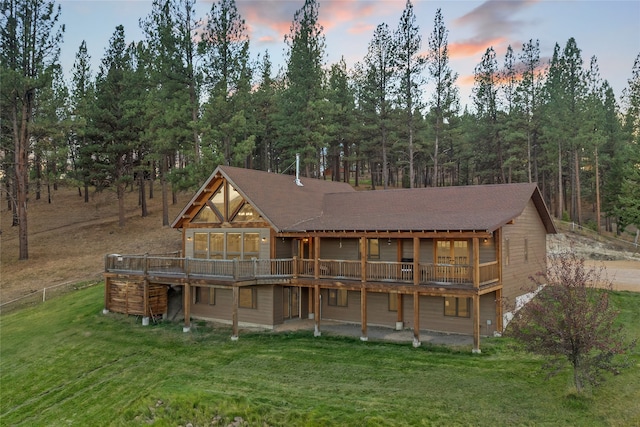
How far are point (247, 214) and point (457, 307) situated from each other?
10.9m

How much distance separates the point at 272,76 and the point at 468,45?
85.9ft

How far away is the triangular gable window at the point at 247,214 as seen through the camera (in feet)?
70.3

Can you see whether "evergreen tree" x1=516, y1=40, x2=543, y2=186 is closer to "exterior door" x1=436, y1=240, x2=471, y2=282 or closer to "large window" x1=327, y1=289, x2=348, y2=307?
"exterior door" x1=436, y1=240, x2=471, y2=282

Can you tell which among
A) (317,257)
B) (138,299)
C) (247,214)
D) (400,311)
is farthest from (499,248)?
(138,299)

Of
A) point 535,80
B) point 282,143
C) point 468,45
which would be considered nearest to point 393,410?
point 282,143

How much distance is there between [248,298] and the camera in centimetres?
2116

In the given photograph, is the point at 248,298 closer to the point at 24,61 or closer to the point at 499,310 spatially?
the point at 499,310

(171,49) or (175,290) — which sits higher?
(171,49)

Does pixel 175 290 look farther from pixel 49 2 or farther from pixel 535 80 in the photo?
pixel 535 80

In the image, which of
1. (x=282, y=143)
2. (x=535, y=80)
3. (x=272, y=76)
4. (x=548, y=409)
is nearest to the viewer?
(x=548, y=409)

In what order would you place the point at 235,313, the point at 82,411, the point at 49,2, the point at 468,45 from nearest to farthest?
the point at 82,411, the point at 235,313, the point at 49,2, the point at 468,45

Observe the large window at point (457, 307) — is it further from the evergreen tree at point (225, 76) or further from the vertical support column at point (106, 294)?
the evergreen tree at point (225, 76)

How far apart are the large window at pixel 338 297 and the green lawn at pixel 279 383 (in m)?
2.79

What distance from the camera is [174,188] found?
116 ft
